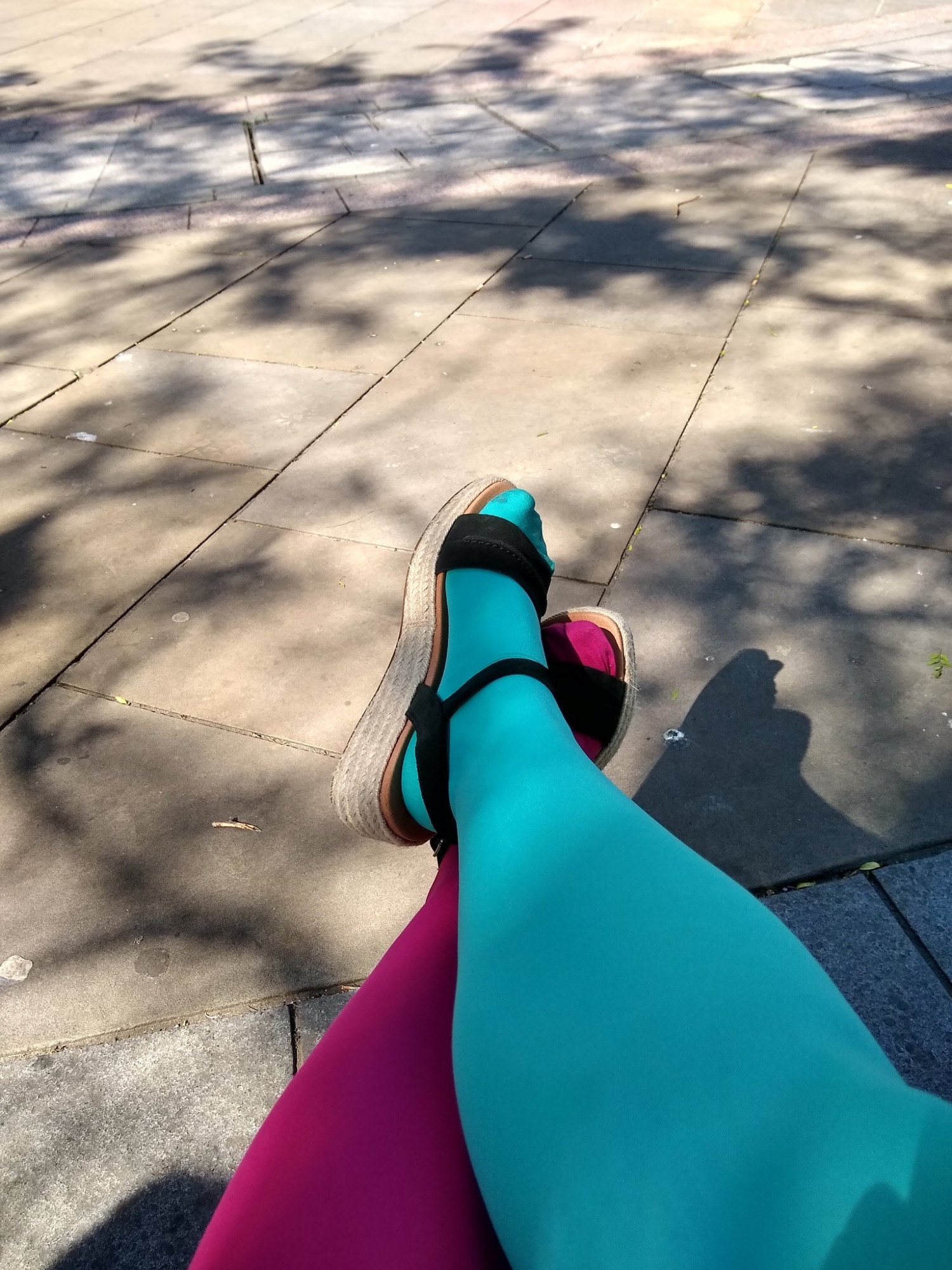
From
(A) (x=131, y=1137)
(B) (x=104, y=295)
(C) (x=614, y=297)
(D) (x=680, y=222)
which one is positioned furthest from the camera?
(D) (x=680, y=222)

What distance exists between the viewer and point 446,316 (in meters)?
4.26

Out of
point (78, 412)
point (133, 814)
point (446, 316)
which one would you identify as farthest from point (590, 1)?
point (133, 814)

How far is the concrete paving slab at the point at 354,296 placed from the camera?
4098mm

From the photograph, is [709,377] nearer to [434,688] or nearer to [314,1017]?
[434,688]

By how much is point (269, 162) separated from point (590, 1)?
517 cm

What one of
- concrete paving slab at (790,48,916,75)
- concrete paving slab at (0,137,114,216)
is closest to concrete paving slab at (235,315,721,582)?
concrete paving slab at (0,137,114,216)

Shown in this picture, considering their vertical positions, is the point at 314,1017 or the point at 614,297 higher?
the point at 614,297

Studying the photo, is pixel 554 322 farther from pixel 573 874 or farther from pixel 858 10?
pixel 858 10

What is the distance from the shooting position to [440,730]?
1624 mm

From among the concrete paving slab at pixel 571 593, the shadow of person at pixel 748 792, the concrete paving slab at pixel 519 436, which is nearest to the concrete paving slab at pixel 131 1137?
the shadow of person at pixel 748 792

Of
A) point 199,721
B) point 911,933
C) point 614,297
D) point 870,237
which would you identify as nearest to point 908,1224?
point 911,933

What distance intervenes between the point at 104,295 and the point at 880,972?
418 centimetres

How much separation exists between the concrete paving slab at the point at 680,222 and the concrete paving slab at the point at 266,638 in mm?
2421

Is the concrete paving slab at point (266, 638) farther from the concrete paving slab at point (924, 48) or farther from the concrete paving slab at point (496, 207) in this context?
the concrete paving slab at point (924, 48)
